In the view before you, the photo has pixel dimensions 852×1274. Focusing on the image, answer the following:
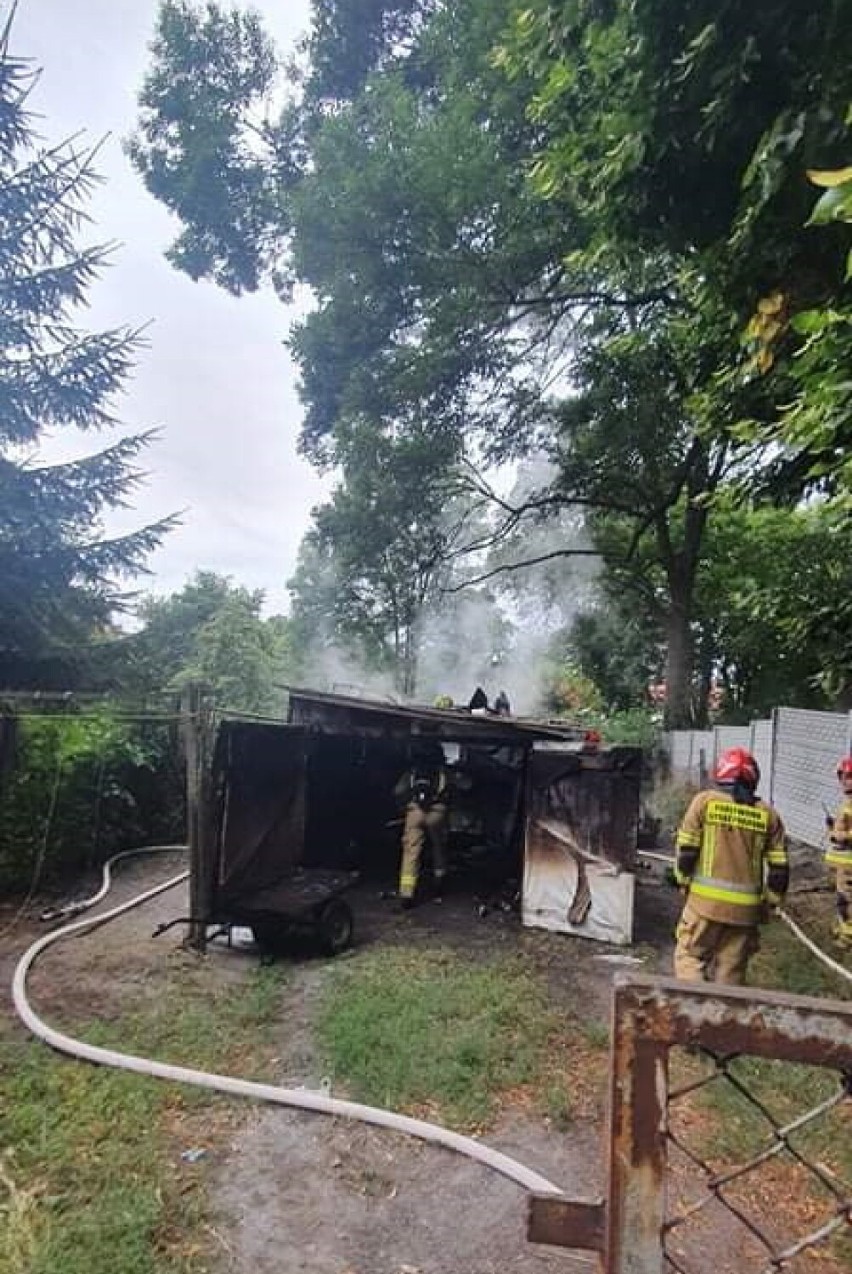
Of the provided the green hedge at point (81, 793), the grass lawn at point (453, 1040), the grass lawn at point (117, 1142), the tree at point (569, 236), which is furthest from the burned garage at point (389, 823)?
the tree at point (569, 236)

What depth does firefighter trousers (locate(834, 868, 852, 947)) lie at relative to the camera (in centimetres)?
608

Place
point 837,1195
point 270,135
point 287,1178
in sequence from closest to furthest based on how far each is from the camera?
1. point 837,1195
2. point 287,1178
3. point 270,135

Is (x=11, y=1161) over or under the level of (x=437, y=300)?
under

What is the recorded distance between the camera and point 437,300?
35.2 ft

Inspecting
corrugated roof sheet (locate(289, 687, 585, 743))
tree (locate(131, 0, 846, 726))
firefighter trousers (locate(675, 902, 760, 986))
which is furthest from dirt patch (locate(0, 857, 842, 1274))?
tree (locate(131, 0, 846, 726))

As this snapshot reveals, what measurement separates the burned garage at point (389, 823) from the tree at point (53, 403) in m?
4.00

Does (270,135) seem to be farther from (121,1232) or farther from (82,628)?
(121,1232)

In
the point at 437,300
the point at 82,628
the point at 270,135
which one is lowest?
the point at 82,628

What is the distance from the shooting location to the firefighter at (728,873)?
4.25 m

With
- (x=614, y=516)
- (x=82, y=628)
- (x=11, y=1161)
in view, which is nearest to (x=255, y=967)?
(x=11, y=1161)

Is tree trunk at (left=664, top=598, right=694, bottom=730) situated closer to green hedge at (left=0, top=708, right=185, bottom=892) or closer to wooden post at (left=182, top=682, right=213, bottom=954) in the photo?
green hedge at (left=0, top=708, right=185, bottom=892)

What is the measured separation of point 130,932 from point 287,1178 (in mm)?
3633

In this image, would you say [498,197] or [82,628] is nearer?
[498,197]

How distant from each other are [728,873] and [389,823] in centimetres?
520
